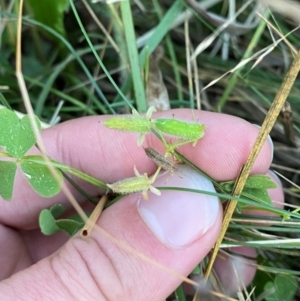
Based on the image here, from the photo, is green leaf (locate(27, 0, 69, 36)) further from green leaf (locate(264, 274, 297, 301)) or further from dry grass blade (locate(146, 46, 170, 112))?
green leaf (locate(264, 274, 297, 301))

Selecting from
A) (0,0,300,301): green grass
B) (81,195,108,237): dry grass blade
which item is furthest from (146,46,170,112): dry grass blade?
(81,195,108,237): dry grass blade

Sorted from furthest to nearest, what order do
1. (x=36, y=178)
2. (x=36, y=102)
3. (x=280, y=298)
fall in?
(x=36, y=102) < (x=280, y=298) < (x=36, y=178)

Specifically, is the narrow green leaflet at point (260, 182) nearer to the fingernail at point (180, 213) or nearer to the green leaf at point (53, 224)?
the fingernail at point (180, 213)

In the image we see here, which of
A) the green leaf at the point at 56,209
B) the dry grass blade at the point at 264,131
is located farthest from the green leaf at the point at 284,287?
the green leaf at the point at 56,209

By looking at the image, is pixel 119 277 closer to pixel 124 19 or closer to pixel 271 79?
pixel 124 19

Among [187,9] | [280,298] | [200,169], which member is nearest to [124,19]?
[187,9]
